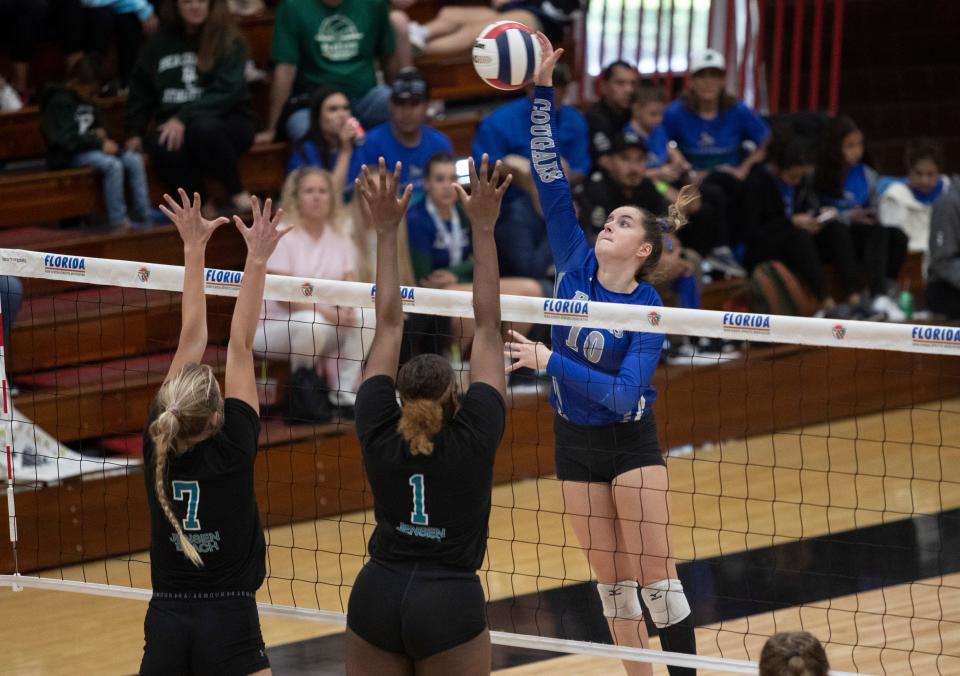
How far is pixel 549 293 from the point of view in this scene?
31.3 feet

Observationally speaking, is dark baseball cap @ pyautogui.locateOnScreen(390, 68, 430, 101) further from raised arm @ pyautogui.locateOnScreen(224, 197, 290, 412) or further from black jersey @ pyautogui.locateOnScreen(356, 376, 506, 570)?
black jersey @ pyautogui.locateOnScreen(356, 376, 506, 570)

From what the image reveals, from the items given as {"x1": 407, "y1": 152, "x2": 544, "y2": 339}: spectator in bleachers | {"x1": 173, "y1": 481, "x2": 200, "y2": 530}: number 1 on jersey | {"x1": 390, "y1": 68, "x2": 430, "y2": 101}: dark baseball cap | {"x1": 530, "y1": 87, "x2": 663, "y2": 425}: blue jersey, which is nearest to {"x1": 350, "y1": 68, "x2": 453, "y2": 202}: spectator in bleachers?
{"x1": 390, "y1": 68, "x2": 430, "y2": 101}: dark baseball cap

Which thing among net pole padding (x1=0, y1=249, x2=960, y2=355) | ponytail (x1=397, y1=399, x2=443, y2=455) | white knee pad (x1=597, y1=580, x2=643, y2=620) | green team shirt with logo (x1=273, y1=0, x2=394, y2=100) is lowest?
white knee pad (x1=597, y1=580, x2=643, y2=620)

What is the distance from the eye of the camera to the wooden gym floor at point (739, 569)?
→ 6836mm

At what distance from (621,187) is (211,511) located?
5.95 metres

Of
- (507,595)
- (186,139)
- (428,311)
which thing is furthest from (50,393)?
(428,311)

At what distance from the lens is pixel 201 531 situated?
4559 millimetres

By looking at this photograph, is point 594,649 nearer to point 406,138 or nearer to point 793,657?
point 793,657

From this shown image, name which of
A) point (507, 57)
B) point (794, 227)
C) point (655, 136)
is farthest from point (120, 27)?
point (794, 227)

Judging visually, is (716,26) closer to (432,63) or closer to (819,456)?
(432,63)

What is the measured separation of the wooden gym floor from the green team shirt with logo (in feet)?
10.9

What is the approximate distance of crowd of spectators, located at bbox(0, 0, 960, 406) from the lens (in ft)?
31.1

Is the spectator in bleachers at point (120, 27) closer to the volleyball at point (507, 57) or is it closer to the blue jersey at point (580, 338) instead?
the volleyball at point (507, 57)

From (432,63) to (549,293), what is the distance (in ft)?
10.6
